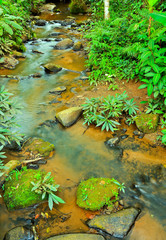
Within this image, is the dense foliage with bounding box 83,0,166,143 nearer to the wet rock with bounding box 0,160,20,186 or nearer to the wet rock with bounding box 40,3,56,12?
the wet rock with bounding box 0,160,20,186

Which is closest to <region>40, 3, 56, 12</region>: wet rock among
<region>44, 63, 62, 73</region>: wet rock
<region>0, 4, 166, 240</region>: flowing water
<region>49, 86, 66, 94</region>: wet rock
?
<region>44, 63, 62, 73</region>: wet rock

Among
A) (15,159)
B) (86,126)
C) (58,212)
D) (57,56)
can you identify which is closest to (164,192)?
(58,212)

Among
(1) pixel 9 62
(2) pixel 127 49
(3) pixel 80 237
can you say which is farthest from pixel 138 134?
(1) pixel 9 62

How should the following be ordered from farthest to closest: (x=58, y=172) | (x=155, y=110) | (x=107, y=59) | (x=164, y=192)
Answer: (x=107, y=59), (x=155, y=110), (x=58, y=172), (x=164, y=192)

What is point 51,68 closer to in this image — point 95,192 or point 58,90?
point 58,90

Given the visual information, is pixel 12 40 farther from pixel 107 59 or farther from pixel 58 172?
pixel 58 172

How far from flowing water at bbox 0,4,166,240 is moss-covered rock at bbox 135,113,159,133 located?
27cm

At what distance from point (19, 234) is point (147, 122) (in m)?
3.77

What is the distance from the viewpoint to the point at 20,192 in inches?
132

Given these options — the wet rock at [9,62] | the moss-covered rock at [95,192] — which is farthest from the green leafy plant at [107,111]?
the wet rock at [9,62]

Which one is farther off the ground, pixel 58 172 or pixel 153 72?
pixel 153 72

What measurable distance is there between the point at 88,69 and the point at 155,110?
4113 millimetres

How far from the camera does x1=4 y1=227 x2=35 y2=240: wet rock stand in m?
2.88

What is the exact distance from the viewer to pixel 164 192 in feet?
11.9
